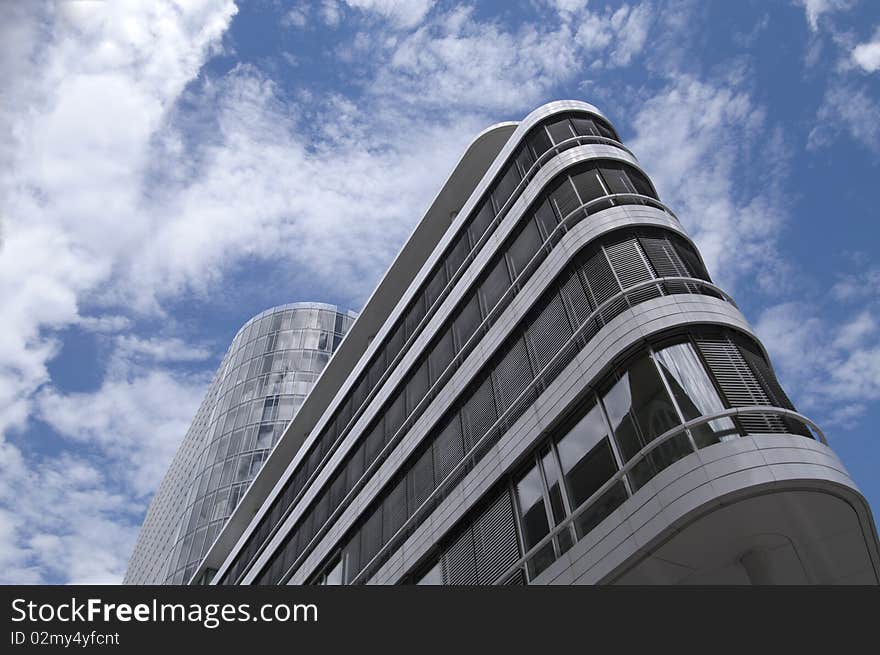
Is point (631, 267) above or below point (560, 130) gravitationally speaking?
below

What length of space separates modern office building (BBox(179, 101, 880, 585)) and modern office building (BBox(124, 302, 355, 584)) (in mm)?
24458

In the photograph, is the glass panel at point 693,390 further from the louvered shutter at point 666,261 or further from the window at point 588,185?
the window at point 588,185

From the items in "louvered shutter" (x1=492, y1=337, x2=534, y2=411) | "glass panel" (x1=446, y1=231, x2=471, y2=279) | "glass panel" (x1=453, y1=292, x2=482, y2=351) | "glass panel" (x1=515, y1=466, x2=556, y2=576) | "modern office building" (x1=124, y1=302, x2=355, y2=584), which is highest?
"modern office building" (x1=124, y1=302, x2=355, y2=584)

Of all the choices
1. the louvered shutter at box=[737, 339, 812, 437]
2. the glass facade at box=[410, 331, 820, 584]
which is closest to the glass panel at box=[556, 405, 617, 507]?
the glass facade at box=[410, 331, 820, 584]

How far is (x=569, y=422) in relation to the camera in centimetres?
1456

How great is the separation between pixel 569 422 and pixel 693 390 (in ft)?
9.42

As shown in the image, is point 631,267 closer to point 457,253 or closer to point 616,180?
point 616,180

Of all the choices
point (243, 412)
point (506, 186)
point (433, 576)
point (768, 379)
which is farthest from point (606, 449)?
point (243, 412)

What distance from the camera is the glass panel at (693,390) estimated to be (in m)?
11.7

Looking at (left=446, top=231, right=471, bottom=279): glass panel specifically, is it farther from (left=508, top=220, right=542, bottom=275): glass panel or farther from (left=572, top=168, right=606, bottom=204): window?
(left=572, top=168, right=606, bottom=204): window

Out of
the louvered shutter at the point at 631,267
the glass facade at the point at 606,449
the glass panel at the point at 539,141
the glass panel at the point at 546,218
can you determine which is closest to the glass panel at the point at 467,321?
the glass panel at the point at 546,218

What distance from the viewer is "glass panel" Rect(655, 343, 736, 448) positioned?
11.7 meters

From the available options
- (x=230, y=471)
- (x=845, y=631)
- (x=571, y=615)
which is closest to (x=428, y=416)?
(x=571, y=615)

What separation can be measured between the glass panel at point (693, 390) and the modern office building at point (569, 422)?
37 millimetres
